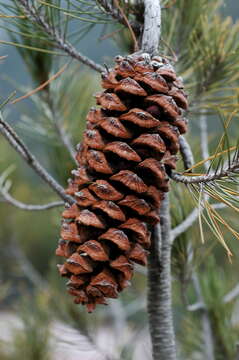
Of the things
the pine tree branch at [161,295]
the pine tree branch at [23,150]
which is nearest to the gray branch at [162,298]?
the pine tree branch at [161,295]

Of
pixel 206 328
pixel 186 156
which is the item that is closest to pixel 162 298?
pixel 186 156

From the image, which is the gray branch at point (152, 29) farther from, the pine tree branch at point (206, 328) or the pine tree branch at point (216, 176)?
the pine tree branch at point (206, 328)

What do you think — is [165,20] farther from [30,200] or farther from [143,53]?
[30,200]

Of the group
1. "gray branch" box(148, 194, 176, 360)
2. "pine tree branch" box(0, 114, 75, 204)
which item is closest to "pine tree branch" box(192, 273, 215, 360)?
"gray branch" box(148, 194, 176, 360)

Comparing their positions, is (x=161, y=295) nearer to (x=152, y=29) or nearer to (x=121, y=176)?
(x=121, y=176)

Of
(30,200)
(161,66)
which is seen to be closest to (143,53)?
(161,66)

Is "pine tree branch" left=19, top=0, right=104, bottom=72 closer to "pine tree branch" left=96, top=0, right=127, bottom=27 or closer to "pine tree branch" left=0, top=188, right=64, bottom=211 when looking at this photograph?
"pine tree branch" left=96, top=0, right=127, bottom=27
